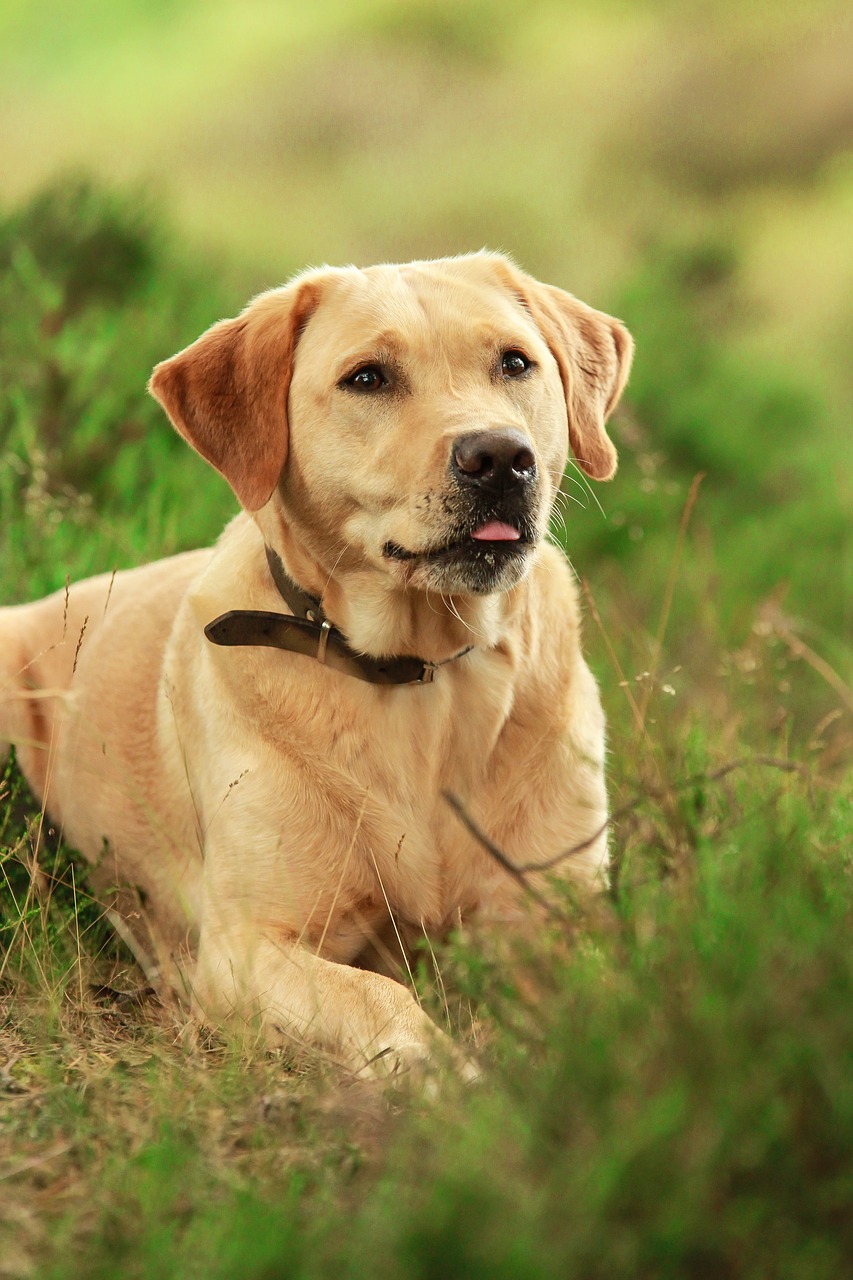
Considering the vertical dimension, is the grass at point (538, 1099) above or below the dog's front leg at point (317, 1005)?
above

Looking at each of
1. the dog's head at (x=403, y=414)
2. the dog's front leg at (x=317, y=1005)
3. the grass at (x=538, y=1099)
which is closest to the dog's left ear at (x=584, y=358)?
the dog's head at (x=403, y=414)

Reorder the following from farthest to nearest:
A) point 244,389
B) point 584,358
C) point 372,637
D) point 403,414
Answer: point 584,358 < point 244,389 < point 372,637 < point 403,414

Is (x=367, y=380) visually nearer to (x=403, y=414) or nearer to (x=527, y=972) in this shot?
(x=403, y=414)

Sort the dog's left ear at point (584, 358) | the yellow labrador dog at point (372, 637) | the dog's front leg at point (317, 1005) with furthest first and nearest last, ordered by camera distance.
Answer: the dog's left ear at point (584, 358) < the yellow labrador dog at point (372, 637) < the dog's front leg at point (317, 1005)

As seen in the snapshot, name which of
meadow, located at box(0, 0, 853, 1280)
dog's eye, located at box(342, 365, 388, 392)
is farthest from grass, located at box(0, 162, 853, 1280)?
dog's eye, located at box(342, 365, 388, 392)

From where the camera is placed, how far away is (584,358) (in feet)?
12.0

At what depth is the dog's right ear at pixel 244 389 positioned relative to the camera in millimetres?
3227

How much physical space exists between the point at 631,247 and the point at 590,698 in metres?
8.38

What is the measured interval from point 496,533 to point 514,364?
0.52 meters

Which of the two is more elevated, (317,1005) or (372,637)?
(372,637)

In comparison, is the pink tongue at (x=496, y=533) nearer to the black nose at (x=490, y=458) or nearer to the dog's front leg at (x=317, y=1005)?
the black nose at (x=490, y=458)

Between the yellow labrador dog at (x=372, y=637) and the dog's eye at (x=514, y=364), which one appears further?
the dog's eye at (x=514, y=364)

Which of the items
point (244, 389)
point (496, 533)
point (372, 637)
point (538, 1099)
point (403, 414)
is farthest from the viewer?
point (244, 389)

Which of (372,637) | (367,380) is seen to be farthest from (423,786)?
(367,380)
